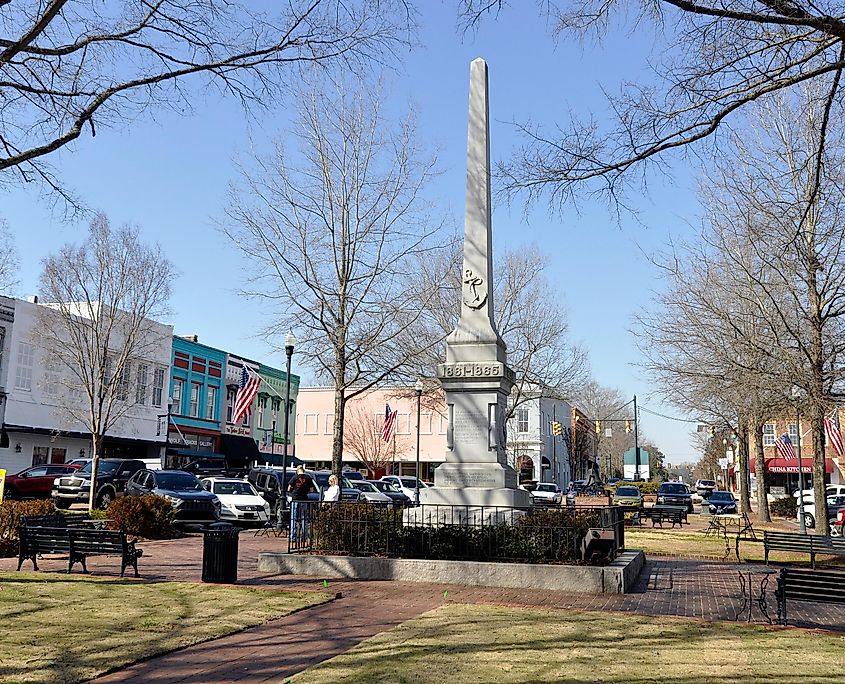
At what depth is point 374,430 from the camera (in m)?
64.4

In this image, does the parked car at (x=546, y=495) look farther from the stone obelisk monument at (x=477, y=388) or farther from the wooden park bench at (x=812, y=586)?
the wooden park bench at (x=812, y=586)

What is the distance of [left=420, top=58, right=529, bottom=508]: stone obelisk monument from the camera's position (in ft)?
47.4

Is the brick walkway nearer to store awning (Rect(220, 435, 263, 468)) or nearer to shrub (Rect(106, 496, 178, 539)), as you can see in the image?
shrub (Rect(106, 496, 178, 539))

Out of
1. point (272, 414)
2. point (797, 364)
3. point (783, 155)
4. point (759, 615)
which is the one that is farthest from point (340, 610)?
point (272, 414)

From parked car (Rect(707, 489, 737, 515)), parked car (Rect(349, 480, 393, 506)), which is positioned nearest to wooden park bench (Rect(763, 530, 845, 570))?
parked car (Rect(349, 480, 393, 506))

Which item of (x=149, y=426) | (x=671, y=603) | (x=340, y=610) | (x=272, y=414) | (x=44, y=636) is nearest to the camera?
(x=44, y=636)

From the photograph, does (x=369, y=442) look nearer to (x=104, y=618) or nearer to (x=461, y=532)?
(x=461, y=532)

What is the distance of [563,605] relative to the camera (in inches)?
422

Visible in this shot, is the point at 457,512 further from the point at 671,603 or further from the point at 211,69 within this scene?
the point at 211,69

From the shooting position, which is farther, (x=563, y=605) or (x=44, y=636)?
(x=563, y=605)

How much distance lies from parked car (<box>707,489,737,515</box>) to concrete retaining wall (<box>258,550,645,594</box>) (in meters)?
28.4

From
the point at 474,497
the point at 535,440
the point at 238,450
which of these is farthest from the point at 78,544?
the point at 535,440

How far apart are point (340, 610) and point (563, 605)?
9.80 feet

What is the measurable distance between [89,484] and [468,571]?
2095 centimetres
